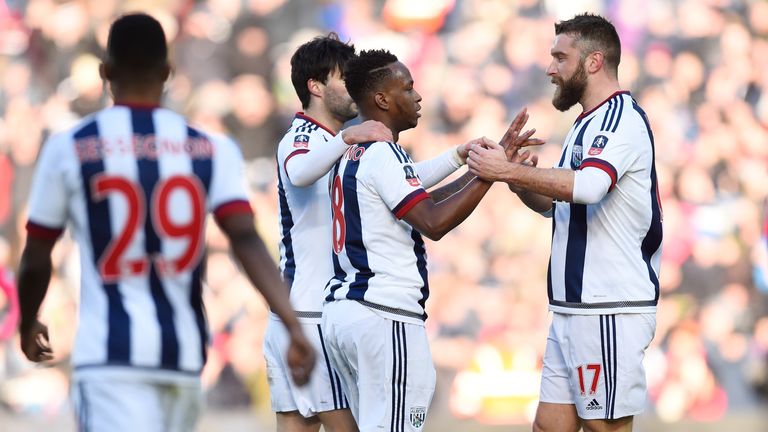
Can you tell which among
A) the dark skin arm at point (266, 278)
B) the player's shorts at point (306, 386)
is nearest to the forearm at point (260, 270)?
the dark skin arm at point (266, 278)

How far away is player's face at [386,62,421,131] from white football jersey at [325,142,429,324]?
220 mm

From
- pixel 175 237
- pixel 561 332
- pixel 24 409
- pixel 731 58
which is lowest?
pixel 24 409

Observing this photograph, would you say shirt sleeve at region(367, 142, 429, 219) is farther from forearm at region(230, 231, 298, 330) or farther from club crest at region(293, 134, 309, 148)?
forearm at region(230, 231, 298, 330)

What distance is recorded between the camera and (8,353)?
10.8m

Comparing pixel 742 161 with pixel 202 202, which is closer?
pixel 202 202

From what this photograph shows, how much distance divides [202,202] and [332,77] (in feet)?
7.74

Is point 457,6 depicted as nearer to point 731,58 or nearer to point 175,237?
point 731,58

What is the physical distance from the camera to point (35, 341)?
155 inches

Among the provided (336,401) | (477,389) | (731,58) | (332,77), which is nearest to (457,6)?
(731,58)

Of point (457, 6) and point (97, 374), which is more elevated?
point (457, 6)

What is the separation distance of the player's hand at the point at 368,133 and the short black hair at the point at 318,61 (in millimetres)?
891

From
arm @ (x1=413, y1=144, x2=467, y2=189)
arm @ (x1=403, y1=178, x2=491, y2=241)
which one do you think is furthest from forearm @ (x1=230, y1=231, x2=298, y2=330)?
arm @ (x1=413, y1=144, x2=467, y2=189)

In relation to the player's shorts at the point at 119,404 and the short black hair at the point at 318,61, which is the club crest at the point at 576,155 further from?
the player's shorts at the point at 119,404

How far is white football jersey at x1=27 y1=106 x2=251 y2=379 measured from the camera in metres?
3.71
